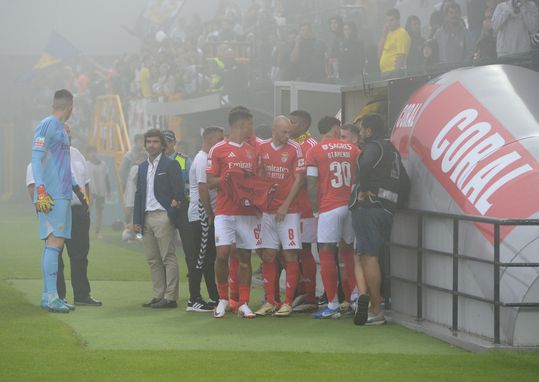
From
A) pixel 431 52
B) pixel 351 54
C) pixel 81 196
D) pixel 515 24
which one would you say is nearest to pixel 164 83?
pixel 351 54

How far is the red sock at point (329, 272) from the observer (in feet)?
36.9

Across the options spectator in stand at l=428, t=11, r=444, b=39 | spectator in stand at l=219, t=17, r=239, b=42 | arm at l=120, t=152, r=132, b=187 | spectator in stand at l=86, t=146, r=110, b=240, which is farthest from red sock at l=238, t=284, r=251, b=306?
spectator in stand at l=219, t=17, r=239, b=42

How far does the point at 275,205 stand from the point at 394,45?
761 cm

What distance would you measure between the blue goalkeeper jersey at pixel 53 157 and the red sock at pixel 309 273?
2.55 metres

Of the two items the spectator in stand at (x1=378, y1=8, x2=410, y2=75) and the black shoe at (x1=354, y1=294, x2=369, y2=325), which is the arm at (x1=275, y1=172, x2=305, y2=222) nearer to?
the black shoe at (x1=354, y1=294, x2=369, y2=325)

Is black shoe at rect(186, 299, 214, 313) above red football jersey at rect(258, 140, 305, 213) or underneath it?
underneath

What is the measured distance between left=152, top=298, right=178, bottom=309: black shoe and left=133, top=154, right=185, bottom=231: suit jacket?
2.81ft

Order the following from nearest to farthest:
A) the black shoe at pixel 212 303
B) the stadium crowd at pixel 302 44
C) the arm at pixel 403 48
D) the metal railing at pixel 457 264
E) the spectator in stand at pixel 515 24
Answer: the metal railing at pixel 457 264
the black shoe at pixel 212 303
the spectator in stand at pixel 515 24
the stadium crowd at pixel 302 44
the arm at pixel 403 48

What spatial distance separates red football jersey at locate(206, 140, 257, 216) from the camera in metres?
11.3

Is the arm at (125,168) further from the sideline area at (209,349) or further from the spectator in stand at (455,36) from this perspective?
the sideline area at (209,349)

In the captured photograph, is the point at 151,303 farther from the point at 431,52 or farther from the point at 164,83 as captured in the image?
the point at 164,83

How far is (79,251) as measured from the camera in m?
12.7

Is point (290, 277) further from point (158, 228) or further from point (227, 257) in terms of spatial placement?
point (158, 228)

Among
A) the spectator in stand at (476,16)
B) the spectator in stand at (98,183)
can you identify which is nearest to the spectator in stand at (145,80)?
the spectator in stand at (98,183)
